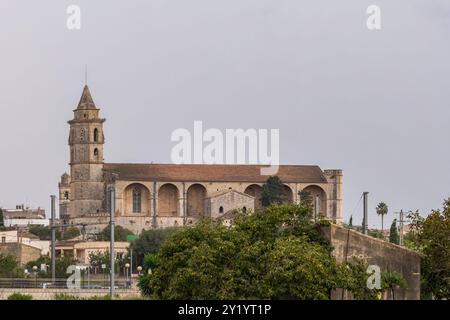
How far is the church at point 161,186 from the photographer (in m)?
137

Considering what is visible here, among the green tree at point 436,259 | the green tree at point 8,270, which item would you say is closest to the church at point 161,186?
the green tree at point 8,270

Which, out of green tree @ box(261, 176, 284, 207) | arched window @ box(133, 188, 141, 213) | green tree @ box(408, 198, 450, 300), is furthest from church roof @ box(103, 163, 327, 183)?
green tree @ box(408, 198, 450, 300)

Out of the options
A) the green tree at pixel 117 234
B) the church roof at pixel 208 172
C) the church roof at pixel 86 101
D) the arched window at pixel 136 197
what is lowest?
the green tree at pixel 117 234

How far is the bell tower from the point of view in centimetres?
13859

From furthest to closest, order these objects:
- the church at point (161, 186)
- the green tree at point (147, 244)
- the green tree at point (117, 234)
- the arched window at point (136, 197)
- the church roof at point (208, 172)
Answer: the church roof at point (208, 172)
the arched window at point (136, 197)
the church at point (161, 186)
the green tree at point (117, 234)
the green tree at point (147, 244)

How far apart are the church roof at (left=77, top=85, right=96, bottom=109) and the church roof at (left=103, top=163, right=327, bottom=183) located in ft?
16.1

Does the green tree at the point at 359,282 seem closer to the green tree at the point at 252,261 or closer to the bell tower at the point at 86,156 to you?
the green tree at the point at 252,261

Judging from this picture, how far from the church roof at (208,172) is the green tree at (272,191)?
86.1 inches

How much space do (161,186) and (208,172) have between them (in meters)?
5.22

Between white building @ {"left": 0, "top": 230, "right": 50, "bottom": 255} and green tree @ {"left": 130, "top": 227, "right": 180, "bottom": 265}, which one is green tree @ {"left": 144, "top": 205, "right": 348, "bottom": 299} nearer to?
green tree @ {"left": 130, "top": 227, "right": 180, "bottom": 265}

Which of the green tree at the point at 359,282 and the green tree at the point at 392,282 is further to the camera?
the green tree at the point at 392,282

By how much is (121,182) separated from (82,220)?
5275 mm
